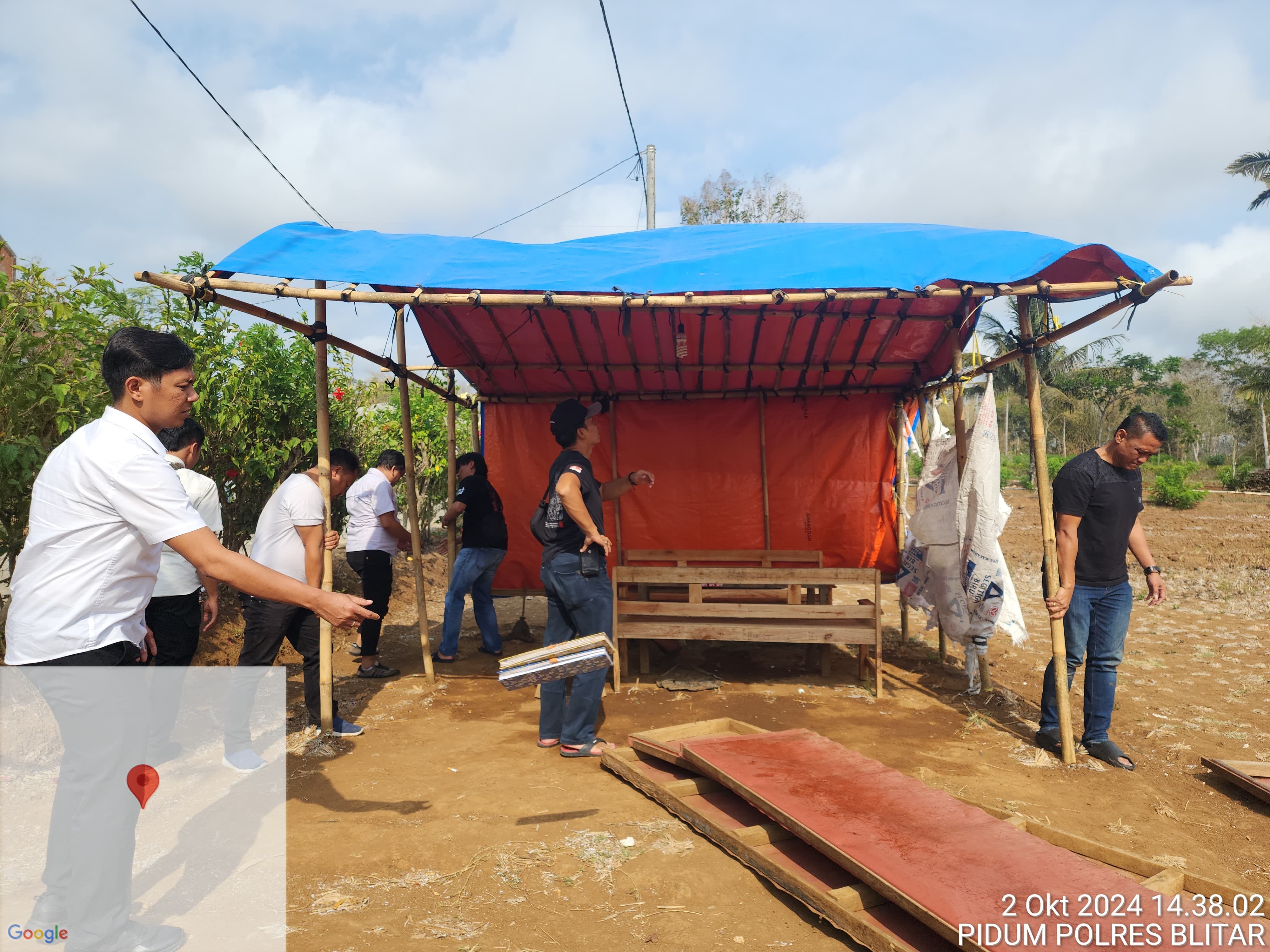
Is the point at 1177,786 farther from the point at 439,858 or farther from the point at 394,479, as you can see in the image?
the point at 394,479

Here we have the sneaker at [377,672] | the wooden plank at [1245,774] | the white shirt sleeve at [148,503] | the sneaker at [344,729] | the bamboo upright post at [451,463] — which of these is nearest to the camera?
the white shirt sleeve at [148,503]

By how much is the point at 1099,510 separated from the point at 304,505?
4.49m

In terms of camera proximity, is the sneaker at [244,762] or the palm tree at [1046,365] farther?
the palm tree at [1046,365]

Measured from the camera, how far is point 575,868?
9.95ft

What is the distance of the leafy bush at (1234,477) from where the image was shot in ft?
80.9

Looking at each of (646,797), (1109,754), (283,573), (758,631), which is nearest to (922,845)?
(646,797)

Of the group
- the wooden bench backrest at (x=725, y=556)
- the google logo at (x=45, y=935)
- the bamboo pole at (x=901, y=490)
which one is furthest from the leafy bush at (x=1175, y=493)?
the google logo at (x=45, y=935)

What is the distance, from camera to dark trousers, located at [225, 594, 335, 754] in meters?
4.09

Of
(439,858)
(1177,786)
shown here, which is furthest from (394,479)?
(1177,786)

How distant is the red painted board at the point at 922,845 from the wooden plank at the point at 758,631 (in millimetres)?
1703

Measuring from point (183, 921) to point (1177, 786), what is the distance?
458cm

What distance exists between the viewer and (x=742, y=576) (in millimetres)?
5836

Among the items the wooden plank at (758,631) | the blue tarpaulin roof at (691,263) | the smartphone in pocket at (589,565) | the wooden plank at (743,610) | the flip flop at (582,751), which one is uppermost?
the blue tarpaulin roof at (691,263)

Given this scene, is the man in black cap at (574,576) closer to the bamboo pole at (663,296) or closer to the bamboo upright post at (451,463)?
the bamboo pole at (663,296)
